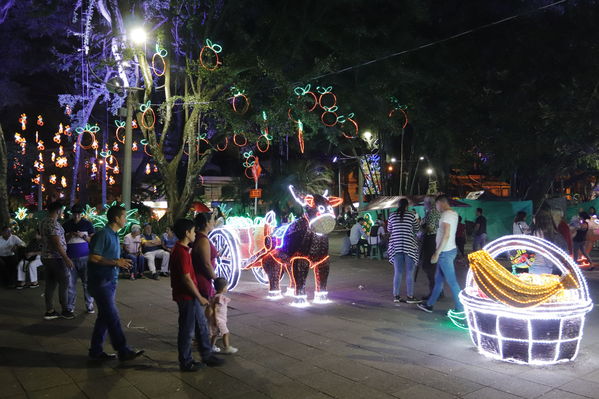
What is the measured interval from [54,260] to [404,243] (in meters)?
5.35

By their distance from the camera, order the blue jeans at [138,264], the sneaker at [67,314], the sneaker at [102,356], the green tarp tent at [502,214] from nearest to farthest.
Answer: the sneaker at [102,356]
the sneaker at [67,314]
the blue jeans at [138,264]
the green tarp tent at [502,214]

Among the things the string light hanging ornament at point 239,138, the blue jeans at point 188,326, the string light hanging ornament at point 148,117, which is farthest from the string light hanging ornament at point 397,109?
the blue jeans at point 188,326

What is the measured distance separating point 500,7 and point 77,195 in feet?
75.2

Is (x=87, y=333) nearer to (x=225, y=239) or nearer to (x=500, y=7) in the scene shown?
(x=225, y=239)

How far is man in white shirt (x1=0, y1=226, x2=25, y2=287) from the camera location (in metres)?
10.4

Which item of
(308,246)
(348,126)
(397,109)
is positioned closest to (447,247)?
(308,246)

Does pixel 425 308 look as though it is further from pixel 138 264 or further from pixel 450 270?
pixel 138 264

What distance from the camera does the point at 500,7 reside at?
2033cm

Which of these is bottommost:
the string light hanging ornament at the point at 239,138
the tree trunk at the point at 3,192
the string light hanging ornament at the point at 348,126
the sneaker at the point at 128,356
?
the sneaker at the point at 128,356

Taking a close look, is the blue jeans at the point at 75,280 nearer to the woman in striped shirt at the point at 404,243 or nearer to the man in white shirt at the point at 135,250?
the man in white shirt at the point at 135,250

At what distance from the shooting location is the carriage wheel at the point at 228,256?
29.7ft

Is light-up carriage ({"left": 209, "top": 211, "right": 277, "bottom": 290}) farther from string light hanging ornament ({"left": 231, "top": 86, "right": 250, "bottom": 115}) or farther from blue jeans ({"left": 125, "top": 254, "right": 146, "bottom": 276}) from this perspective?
string light hanging ornament ({"left": 231, "top": 86, "right": 250, "bottom": 115})

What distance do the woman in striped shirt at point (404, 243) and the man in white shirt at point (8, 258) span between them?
25.0ft

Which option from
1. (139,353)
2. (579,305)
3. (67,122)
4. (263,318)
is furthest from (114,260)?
(67,122)
